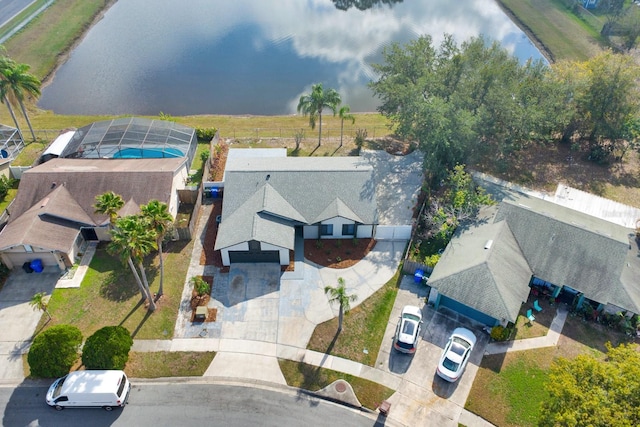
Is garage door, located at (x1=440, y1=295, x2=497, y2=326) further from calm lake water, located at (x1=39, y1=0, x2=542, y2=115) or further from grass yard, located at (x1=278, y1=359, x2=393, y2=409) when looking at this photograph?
calm lake water, located at (x1=39, y1=0, x2=542, y2=115)

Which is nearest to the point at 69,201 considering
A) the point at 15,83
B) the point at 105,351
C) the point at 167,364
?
the point at 105,351

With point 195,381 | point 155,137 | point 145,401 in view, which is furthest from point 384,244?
point 155,137

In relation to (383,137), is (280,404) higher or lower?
lower

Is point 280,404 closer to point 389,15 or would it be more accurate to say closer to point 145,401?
point 145,401

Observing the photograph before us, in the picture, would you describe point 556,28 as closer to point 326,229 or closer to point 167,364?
point 326,229

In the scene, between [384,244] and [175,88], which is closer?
[384,244]

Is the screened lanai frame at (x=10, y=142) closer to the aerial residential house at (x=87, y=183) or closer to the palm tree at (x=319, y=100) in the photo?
the aerial residential house at (x=87, y=183)
